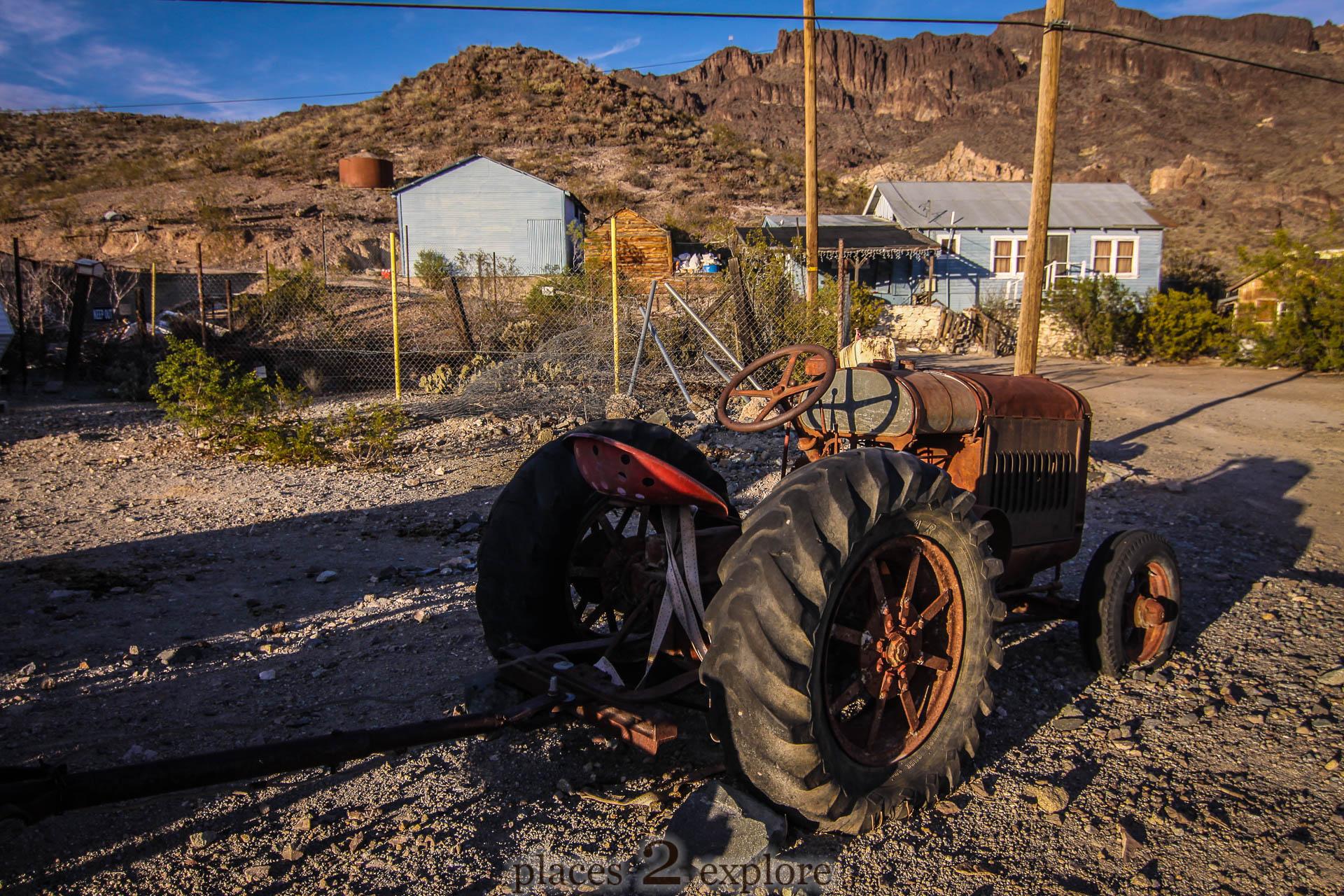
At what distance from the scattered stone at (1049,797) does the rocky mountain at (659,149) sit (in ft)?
36.1

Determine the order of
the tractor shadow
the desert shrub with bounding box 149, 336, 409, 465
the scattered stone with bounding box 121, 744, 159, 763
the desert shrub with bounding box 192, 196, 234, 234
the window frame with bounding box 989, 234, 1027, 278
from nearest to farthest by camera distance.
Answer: the scattered stone with bounding box 121, 744, 159, 763, the tractor shadow, the desert shrub with bounding box 149, 336, 409, 465, the window frame with bounding box 989, 234, 1027, 278, the desert shrub with bounding box 192, 196, 234, 234

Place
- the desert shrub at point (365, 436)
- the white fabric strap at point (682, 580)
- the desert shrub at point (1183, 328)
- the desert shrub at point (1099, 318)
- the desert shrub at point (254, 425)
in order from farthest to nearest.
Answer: the desert shrub at point (1099, 318) < the desert shrub at point (1183, 328) < the desert shrub at point (365, 436) < the desert shrub at point (254, 425) < the white fabric strap at point (682, 580)

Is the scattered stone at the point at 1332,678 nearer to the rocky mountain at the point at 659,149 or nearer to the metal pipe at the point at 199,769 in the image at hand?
the metal pipe at the point at 199,769

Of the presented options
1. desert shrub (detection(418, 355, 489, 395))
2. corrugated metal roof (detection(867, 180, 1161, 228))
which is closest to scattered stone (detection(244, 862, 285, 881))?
desert shrub (detection(418, 355, 489, 395))

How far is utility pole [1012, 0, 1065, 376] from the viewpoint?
1038 cm

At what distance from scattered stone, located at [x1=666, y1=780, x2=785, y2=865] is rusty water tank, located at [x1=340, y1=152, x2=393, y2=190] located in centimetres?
4411

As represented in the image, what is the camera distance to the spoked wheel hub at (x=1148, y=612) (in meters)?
4.34

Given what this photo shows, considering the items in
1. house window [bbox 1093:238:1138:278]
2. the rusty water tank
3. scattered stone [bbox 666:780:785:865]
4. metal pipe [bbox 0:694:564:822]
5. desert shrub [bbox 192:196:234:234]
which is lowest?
scattered stone [bbox 666:780:785:865]

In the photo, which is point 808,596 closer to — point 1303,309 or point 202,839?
point 202,839

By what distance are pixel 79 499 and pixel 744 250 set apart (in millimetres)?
8628

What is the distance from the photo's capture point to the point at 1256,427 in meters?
13.0

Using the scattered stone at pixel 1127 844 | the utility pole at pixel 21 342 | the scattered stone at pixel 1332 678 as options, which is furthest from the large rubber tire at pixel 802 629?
the utility pole at pixel 21 342

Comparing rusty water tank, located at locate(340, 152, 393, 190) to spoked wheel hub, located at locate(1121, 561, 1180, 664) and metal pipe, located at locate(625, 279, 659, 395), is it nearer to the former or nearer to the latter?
metal pipe, located at locate(625, 279, 659, 395)

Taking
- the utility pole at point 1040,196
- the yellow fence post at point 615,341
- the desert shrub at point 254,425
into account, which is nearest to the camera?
the desert shrub at point 254,425
